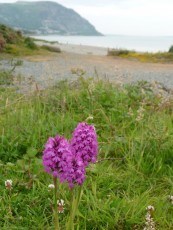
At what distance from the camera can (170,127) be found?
214 inches

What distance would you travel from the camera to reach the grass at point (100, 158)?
3.57 meters

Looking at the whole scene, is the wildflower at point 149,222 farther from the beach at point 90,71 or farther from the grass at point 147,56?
the grass at point 147,56

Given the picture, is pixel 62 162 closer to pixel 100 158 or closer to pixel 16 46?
pixel 100 158

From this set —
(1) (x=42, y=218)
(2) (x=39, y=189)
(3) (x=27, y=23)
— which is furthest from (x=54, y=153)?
(3) (x=27, y=23)

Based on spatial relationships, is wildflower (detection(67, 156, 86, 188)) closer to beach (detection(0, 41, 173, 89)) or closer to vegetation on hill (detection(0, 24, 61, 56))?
beach (detection(0, 41, 173, 89))

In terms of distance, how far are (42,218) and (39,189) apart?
1.47 ft

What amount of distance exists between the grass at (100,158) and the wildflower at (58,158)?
→ 4.33ft

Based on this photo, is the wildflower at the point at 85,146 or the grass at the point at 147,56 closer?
the wildflower at the point at 85,146

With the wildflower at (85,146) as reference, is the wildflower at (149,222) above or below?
below

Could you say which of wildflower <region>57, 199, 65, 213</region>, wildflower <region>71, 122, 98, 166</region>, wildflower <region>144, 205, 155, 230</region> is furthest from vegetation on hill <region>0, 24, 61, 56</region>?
wildflower <region>71, 122, 98, 166</region>

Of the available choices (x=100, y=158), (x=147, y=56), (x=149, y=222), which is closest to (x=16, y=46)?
(x=147, y=56)

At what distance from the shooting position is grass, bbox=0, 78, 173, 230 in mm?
3570

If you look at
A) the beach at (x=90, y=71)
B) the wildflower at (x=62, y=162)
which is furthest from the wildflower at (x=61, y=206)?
the beach at (x=90, y=71)

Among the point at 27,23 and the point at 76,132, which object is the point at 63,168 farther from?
the point at 27,23
